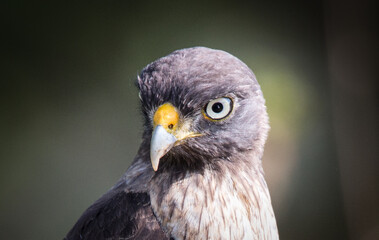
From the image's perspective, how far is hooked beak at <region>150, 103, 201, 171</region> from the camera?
1.96 m

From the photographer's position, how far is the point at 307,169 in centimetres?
428

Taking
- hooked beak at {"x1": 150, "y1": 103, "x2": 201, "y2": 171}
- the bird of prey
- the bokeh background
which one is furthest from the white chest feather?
the bokeh background

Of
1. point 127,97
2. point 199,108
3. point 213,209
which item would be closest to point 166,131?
point 199,108

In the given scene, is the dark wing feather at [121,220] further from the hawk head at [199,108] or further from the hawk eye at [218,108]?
the hawk eye at [218,108]

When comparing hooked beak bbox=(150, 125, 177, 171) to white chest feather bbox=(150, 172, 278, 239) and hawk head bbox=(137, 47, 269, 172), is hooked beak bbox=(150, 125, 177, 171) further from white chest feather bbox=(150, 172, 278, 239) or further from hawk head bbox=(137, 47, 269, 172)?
white chest feather bbox=(150, 172, 278, 239)

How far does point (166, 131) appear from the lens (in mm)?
2051

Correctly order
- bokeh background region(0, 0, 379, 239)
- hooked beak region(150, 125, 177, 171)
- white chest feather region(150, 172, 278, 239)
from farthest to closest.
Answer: bokeh background region(0, 0, 379, 239)
white chest feather region(150, 172, 278, 239)
hooked beak region(150, 125, 177, 171)

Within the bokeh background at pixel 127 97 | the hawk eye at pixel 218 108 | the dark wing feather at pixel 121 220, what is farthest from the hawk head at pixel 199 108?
the bokeh background at pixel 127 97

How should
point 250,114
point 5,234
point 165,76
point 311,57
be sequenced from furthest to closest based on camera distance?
point 5,234, point 311,57, point 250,114, point 165,76

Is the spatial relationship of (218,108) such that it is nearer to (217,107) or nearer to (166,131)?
(217,107)

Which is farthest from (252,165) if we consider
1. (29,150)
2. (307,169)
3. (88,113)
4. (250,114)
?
(29,150)

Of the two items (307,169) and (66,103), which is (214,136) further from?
(66,103)

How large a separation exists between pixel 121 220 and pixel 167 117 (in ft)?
1.51

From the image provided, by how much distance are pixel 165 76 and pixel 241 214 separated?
0.67m
